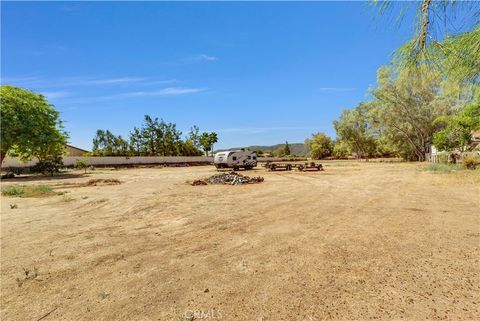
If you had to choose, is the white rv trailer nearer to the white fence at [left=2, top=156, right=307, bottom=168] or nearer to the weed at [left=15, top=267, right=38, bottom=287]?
the white fence at [left=2, top=156, right=307, bottom=168]

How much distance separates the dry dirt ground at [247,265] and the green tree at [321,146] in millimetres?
64974

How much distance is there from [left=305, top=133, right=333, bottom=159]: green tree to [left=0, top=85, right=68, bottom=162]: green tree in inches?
2268

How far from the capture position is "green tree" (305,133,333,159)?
235 feet

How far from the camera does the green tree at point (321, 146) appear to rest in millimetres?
71688

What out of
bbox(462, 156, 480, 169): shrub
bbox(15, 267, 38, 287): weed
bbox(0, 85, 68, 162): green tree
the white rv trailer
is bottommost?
bbox(15, 267, 38, 287): weed

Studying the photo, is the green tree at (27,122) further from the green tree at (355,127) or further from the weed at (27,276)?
the green tree at (355,127)

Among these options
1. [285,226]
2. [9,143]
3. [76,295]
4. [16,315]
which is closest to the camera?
[16,315]

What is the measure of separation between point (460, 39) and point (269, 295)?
13.2 feet

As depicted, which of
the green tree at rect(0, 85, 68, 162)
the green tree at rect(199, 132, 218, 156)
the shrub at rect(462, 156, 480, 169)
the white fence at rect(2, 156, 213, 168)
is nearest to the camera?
the shrub at rect(462, 156, 480, 169)

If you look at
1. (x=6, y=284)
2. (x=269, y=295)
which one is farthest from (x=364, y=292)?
(x=6, y=284)

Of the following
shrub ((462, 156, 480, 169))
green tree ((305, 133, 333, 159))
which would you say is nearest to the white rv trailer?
shrub ((462, 156, 480, 169))

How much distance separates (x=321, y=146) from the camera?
7150cm

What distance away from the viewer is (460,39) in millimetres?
3432

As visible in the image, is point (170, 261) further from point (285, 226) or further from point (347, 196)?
point (347, 196)
